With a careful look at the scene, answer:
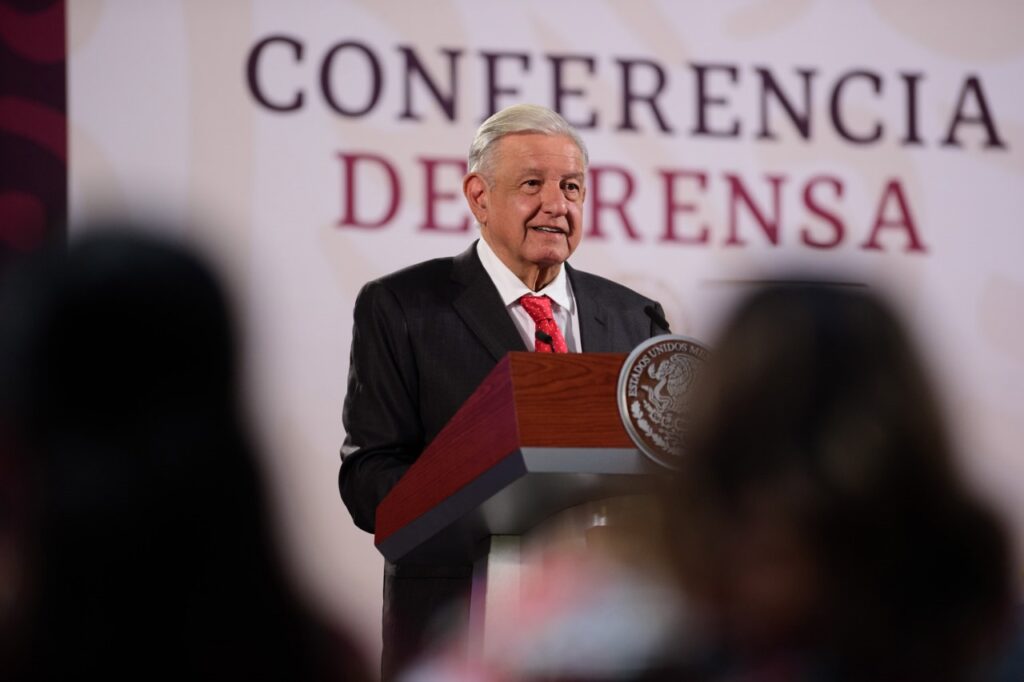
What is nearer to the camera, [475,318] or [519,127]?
[475,318]

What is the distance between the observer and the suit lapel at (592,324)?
269cm

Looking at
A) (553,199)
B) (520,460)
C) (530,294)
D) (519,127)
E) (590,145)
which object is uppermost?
(590,145)

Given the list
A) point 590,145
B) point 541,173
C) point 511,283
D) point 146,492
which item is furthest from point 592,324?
point 146,492

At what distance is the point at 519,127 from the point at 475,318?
15.3 inches

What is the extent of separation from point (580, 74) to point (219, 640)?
3.37m

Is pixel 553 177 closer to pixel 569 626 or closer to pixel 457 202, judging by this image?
pixel 457 202

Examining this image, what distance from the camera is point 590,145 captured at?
4215 millimetres

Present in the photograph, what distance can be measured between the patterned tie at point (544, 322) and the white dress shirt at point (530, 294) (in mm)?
14

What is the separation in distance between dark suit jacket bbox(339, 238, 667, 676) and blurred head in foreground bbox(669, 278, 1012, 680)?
1577mm

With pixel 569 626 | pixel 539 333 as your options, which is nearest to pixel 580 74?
pixel 539 333

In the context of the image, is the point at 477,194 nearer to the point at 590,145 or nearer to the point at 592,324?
the point at 592,324

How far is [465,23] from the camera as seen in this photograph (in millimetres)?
4203

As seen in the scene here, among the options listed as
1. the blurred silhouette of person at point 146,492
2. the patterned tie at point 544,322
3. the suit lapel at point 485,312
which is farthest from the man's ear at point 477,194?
the blurred silhouette of person at point 146,492

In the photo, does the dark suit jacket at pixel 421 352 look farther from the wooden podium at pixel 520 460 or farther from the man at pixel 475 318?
the wooden podium at pixel 520 460
